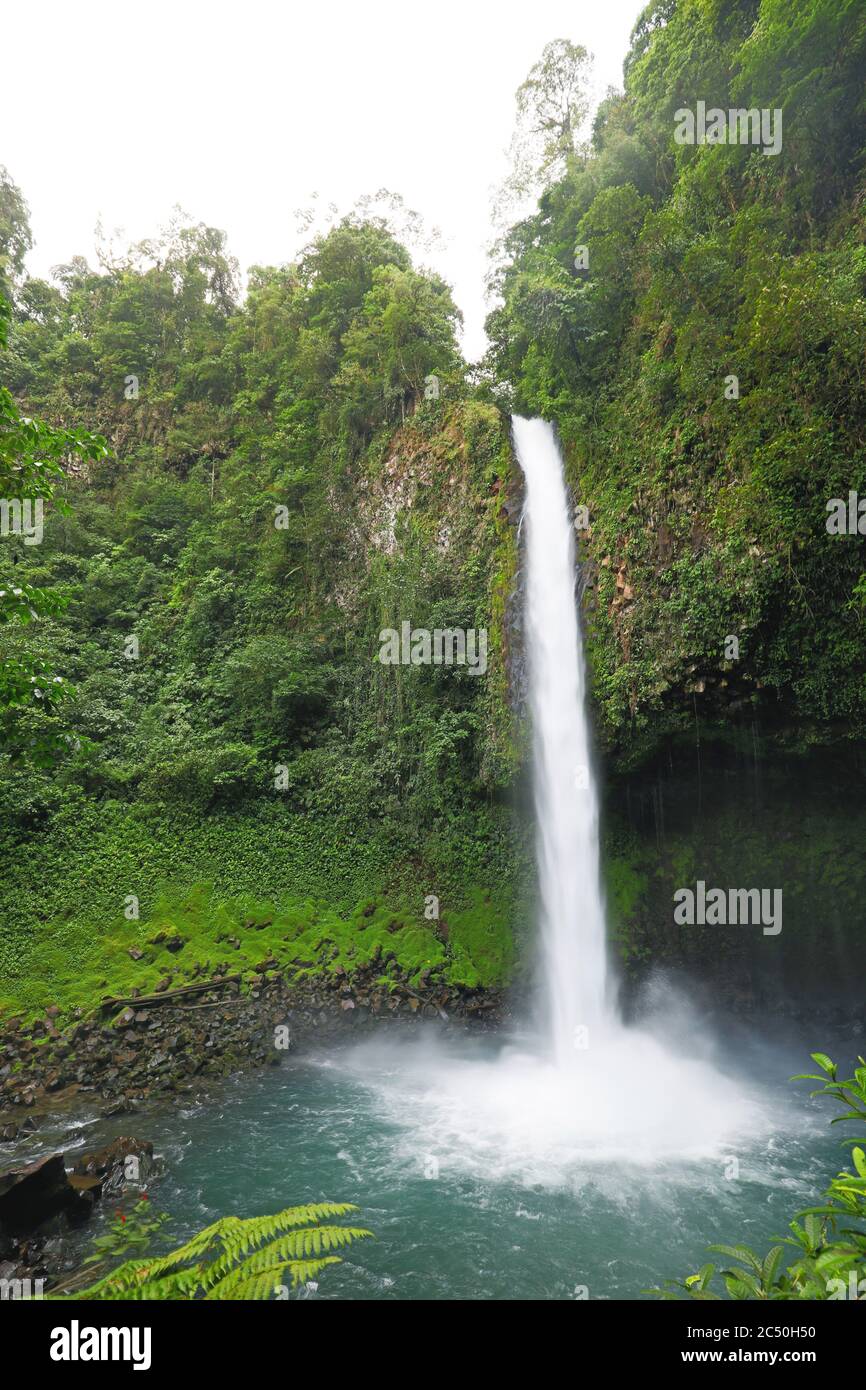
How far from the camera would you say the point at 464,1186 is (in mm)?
6793

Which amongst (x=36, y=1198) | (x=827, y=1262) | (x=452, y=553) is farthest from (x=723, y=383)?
(x=36, y=1198)

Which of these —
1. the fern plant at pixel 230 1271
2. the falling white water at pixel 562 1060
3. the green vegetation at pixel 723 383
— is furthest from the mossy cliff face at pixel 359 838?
the fern plant at pixel 230 1271

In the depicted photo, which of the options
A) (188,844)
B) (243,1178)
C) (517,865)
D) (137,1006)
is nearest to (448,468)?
(517,865)

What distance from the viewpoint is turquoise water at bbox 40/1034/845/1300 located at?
5.54m

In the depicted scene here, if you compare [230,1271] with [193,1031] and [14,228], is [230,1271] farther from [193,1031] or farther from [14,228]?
[14,228]

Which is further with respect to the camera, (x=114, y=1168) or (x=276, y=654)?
(x=276, y=654)

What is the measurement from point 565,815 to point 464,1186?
5.95 metres

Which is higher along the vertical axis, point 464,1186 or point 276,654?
point 276,654

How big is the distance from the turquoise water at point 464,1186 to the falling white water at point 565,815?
2.73 metres

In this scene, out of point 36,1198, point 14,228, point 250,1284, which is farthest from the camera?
point 14,228

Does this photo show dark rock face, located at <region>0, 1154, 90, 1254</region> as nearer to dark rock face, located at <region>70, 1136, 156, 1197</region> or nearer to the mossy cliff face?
dark rock face, located at <region>70, 1136, 156, 1197</region>

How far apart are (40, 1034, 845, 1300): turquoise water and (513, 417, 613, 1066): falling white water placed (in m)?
2.73

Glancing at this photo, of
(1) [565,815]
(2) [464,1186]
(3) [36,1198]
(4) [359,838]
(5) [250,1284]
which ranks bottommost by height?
(2) [464,1186]

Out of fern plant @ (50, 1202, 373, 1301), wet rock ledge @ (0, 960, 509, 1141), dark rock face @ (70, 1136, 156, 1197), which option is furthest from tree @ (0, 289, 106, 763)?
wet rock ledge @ (0, 960, 509, 1141)
